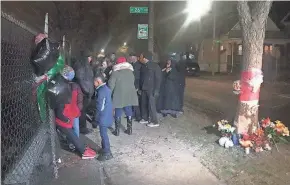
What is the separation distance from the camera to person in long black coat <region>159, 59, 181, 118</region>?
10.1 meters

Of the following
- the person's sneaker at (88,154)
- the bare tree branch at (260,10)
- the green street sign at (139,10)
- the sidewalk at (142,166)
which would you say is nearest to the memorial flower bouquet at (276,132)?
the sidewalk at (142,166)

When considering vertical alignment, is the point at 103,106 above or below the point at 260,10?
below

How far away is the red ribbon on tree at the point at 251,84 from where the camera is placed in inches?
275

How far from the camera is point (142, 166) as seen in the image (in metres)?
5.94

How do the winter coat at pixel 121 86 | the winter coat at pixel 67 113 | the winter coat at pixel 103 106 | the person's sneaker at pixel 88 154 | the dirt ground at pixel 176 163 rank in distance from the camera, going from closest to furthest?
1. the dirt ground at pixel 176 163
2. the winter coat at pixel 67 113
3. the winter coat at pixel 103 106
4. the person's sneaker at pixel 88 154
5. the winter coat at pixel 121 86

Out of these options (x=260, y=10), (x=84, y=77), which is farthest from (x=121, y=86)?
(x=260, y=10)

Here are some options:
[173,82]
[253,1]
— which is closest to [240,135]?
[253,1]

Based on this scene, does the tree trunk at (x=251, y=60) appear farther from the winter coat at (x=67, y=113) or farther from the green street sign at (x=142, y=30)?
the green street sign at (x=142, y=30)

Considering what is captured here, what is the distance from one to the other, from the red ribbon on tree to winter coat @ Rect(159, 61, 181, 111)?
314 cm

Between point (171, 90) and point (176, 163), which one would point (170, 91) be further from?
point (176, 163)

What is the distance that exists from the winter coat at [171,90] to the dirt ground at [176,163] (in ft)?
5.54

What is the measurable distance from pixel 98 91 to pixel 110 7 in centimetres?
2700

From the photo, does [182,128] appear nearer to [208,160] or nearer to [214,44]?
[208,160]

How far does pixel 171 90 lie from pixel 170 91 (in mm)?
52
